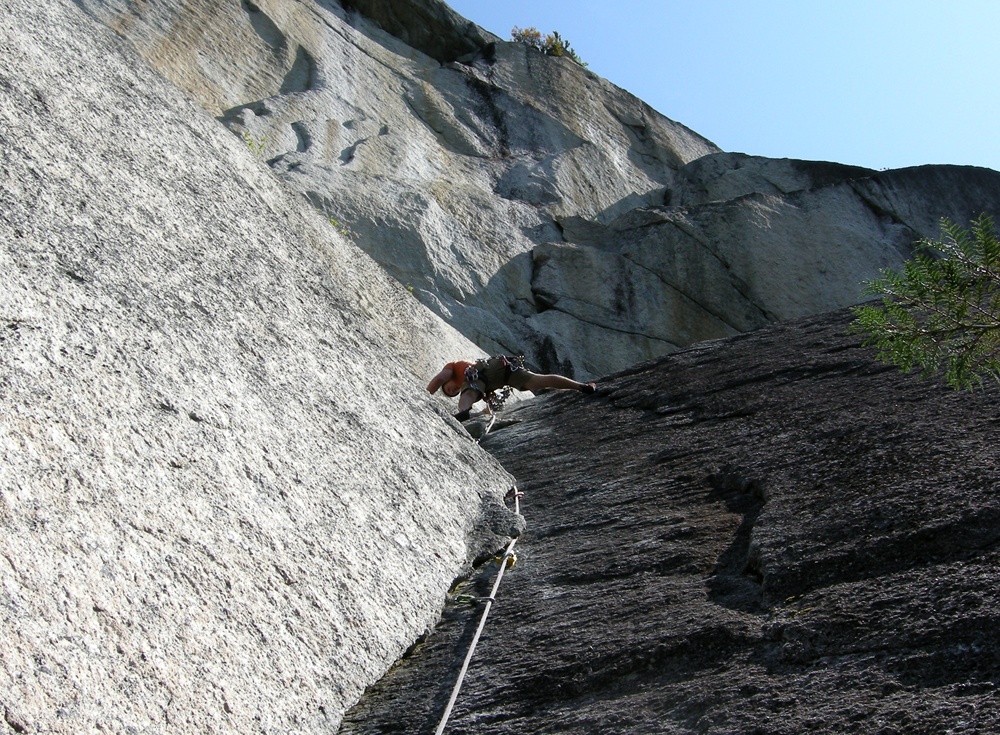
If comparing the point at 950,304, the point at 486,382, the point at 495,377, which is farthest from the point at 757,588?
the point at 495,377

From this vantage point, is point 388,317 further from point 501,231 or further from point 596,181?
point 596,181

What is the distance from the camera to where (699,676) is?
3.77m

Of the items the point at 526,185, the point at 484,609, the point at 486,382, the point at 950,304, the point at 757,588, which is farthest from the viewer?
the point at 526,185

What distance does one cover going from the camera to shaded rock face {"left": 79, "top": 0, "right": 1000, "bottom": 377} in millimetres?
14422

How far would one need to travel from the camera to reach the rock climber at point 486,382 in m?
9.45

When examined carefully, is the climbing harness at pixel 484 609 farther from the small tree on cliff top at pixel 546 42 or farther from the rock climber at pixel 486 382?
the small tree on cliff top at pixel 546 42

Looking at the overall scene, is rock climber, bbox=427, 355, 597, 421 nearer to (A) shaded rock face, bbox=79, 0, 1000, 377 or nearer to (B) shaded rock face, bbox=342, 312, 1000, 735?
(B) shaded rock face, bbox=342, 312, 1000, 735

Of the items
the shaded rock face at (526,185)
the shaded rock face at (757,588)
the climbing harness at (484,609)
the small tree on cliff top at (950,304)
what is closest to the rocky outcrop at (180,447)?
the climbing harness at (484,609)

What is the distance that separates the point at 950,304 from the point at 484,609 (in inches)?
87.4

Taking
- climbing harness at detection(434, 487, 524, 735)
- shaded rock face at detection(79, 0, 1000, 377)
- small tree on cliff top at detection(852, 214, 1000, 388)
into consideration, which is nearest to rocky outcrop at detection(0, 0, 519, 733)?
climbing harness at detection(434, 487, 524, 735)

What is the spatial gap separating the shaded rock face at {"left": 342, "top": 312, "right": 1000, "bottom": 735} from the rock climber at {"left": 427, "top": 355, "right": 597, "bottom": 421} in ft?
8.85

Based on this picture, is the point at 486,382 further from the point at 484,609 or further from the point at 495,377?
the point at 484,609

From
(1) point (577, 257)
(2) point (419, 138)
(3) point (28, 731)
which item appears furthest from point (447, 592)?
(2) point (419, 138)

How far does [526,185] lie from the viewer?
1766 cm
